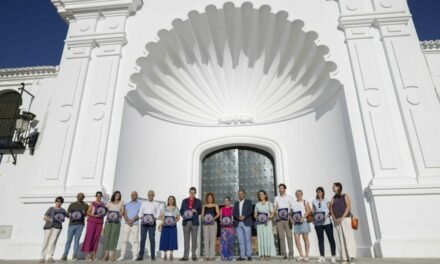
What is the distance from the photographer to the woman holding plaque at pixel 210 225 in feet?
15.7

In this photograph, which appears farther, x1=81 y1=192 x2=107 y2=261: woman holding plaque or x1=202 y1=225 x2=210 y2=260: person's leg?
x1=202 y1=225 x2=210 y2=260: person's leg

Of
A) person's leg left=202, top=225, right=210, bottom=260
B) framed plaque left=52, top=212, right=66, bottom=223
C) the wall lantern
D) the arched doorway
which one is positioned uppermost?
the wall lantern

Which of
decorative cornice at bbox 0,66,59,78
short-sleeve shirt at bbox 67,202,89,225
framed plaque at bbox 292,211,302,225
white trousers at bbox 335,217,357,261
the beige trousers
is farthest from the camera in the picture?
decorative cornice at bbox 0,66,59,78

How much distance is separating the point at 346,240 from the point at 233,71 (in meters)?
5.60

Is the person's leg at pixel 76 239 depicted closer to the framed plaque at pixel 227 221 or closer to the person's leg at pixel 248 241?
the framed plaque at pixel 227 221

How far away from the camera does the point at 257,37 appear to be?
7688 mm

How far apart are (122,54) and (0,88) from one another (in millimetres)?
4310

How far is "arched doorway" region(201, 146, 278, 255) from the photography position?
A: 7586 mm

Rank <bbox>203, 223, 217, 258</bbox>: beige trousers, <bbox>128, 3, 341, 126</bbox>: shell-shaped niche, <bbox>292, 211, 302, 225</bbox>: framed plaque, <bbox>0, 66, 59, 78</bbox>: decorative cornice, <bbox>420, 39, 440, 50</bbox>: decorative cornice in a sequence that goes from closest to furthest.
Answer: <bbox>292, 211, 302, 225</bbox>: framed plaque
<bbox>203, 223, 217, 258</bbox>: beige trousers
<bbox>128, 3, 341, 126</bbox>: shell-shaped niche
<bbox>420, 39, 440, 50</bbox>: decorative cornice
<bbox>0, 66, 59, 78</bbox>: decorative cornice

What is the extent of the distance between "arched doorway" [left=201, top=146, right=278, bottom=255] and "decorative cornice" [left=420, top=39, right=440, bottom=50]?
4.74 m

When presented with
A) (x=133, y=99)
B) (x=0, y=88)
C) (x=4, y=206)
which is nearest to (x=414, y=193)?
(x=133, y=99)

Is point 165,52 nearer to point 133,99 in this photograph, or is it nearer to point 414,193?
point 133,99

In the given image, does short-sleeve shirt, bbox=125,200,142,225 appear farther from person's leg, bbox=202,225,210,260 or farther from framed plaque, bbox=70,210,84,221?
person's leg, bbox=202,225,210,260

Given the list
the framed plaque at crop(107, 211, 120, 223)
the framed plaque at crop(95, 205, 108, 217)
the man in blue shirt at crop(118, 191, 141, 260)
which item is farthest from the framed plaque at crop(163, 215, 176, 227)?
the framed plaque at crop(95, 205, 108, 217)
